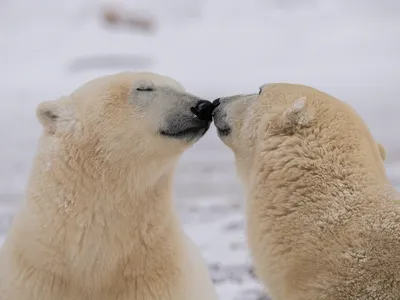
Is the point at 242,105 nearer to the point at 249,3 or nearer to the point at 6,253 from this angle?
the point at 6,253

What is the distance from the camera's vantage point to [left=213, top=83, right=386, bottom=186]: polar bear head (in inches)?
82.4

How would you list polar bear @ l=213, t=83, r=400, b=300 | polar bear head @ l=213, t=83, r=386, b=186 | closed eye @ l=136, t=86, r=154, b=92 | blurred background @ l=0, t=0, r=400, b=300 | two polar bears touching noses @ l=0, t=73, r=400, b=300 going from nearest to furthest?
polar bear @ l=213, t=83, r=400, b=300
polar bear head @ l=213, t=83, r=386, b=186
two polar bears touching noses @ l=0, t=73, r=400, b=300
closed eye @ l=136, t=86, r=154, b=92
blurred background @ l=0, t=0, r=400, b=300

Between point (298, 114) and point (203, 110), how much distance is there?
647 mm

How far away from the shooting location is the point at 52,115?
282 cm

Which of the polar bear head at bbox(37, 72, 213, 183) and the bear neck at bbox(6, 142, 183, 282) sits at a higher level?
the polar bear head at bbox(37, 72, 213, 183)

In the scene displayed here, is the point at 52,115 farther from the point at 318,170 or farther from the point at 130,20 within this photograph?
the point at 130,20

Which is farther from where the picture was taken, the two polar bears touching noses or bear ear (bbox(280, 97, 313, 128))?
the two polar bears touching noses

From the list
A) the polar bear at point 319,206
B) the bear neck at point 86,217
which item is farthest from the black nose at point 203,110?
the polar bear at point 319,206

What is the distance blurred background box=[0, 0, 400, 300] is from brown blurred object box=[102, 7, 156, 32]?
2 cm

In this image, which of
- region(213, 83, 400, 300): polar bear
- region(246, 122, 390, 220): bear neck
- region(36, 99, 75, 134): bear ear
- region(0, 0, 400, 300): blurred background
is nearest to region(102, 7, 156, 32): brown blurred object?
region(0, 0, 400, 300): blurred background

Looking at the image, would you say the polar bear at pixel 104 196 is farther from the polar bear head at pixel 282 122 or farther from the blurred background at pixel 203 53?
the blurred background at pixel 203 53

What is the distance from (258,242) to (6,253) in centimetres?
128

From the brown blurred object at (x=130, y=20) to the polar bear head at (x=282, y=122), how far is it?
9.66 metres

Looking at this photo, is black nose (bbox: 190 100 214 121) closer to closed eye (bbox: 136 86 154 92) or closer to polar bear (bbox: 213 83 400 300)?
closed eye (bbox: 136 86 154 92)
